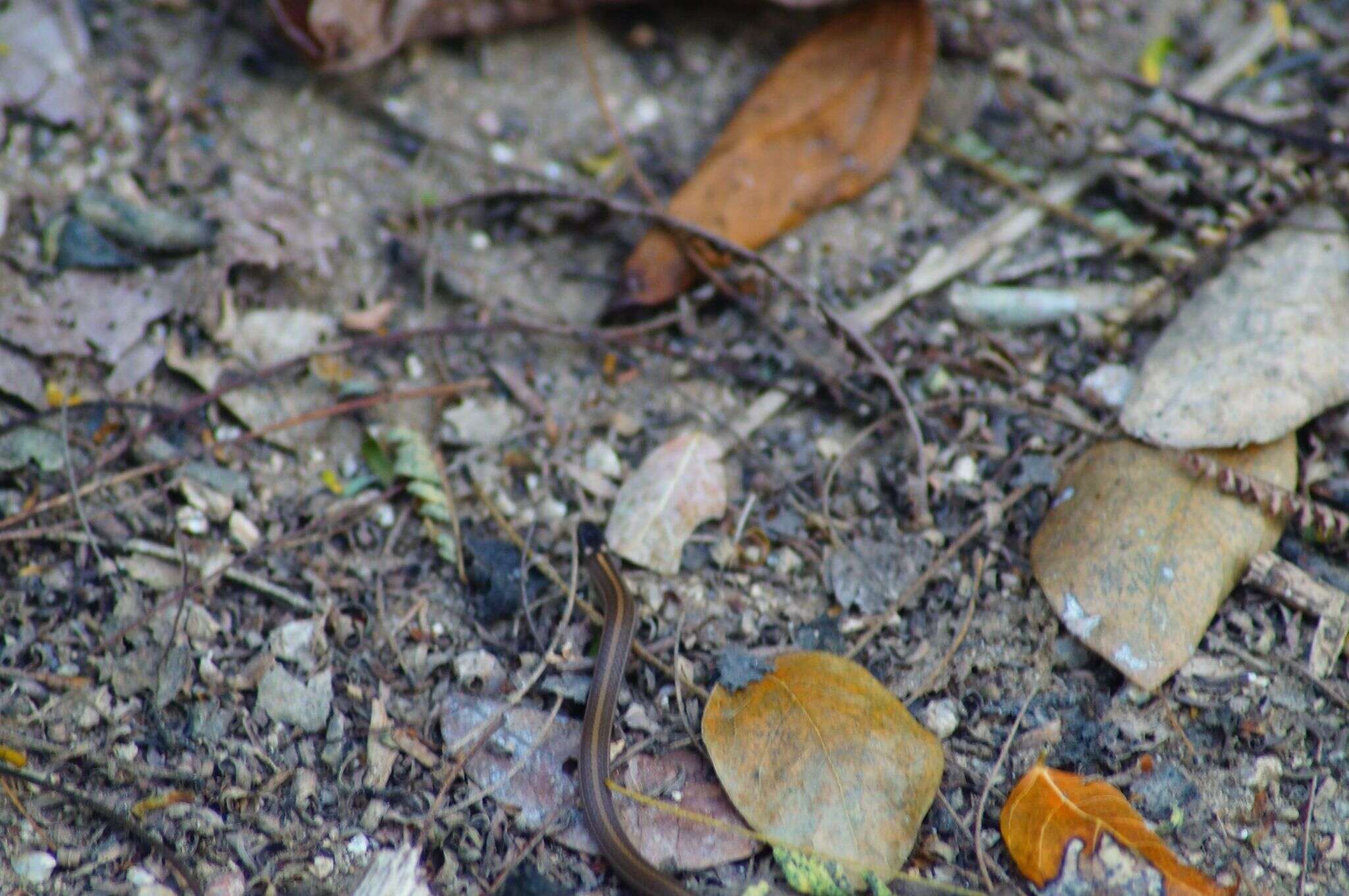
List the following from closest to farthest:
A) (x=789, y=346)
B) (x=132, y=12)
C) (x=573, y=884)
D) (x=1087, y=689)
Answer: (x=573, y=884), (x=1087, y=689), (x=789, y=346), (x=132, y=12)

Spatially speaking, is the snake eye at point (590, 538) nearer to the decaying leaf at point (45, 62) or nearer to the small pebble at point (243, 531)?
the small pebble at point (243, 531)

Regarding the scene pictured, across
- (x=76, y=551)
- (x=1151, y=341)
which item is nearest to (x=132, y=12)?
(x=76, y=551)

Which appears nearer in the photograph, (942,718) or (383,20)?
(942,718)

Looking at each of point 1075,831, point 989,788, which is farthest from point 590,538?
point 1075,831

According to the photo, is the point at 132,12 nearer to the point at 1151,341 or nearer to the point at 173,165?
the point at 173,165

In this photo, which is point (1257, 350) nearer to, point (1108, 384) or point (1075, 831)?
point (1108, 384)

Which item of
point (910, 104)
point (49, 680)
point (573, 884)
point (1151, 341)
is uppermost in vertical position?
point (910, 104)

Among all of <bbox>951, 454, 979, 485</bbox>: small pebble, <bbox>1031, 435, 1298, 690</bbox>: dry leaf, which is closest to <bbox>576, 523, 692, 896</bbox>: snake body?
<bbox>951, 454, 979, 485</bbox>: small pebble
